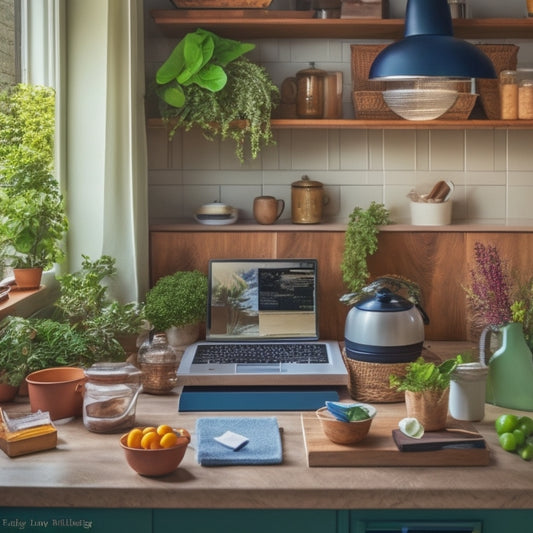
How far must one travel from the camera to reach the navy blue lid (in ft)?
8.60

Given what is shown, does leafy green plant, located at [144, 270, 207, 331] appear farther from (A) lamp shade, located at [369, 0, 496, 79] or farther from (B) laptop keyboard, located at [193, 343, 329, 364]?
(A) lamp shade, located at [369, 0, 496, 79]

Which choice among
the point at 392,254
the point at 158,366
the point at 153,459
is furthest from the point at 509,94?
the point at 153,459

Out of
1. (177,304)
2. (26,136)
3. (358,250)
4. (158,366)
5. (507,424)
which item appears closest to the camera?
(507,424)

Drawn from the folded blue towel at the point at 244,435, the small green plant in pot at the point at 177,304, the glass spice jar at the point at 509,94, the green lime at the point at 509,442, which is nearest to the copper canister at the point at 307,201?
the small green plant in pot at the point at 177,304

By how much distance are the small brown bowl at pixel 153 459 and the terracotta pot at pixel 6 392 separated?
633 mm

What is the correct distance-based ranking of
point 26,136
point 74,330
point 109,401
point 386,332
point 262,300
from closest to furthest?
point 109,401, point 386,332, point 74,330, point 26,136, point 262,300

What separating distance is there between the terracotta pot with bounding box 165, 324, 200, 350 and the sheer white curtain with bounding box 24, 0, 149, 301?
198 mm

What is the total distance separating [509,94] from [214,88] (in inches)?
45.9

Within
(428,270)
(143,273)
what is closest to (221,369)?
(143,273)

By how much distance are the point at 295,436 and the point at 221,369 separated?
0.50 m

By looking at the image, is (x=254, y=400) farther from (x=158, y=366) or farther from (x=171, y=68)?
(x=171, y=68)

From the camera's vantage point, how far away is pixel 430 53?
247 cm

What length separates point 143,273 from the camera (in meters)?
3.38

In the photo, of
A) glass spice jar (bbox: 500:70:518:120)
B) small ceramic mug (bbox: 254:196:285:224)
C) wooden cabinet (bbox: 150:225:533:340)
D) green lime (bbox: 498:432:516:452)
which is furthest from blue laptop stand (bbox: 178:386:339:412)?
glass spice jar (bbox: 500:70:518:120)
